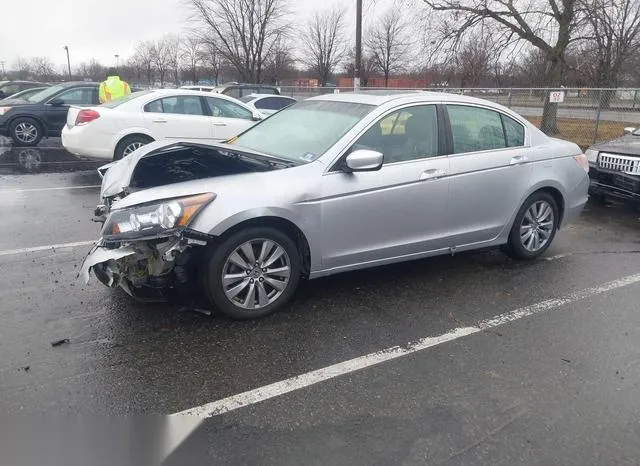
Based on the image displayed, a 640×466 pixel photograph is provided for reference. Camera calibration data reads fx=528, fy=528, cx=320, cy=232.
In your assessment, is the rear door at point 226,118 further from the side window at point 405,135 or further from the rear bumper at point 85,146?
the side window at point 405,135

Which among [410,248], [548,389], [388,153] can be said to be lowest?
[548,389]

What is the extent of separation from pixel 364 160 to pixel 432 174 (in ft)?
2.69

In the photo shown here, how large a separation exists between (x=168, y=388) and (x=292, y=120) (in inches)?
110

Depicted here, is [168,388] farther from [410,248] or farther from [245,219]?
[410,248]

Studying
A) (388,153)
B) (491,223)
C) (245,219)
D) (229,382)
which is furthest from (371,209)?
(229,382)

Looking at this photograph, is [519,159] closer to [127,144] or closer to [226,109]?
[226,109]

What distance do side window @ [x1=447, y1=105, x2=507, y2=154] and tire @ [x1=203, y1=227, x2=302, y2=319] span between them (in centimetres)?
188

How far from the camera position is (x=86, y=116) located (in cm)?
938

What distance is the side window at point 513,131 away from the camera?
5.14 m

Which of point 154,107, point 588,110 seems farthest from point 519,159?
point 588,110

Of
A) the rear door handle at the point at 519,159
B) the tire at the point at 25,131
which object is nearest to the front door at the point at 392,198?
the rear door handle at the point at 519,159

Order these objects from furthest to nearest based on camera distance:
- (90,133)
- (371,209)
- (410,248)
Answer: (90,133)
(410,248)
(371,209)

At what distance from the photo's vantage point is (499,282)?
483 centimetres

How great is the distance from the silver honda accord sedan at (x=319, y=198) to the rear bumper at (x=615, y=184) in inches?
106
